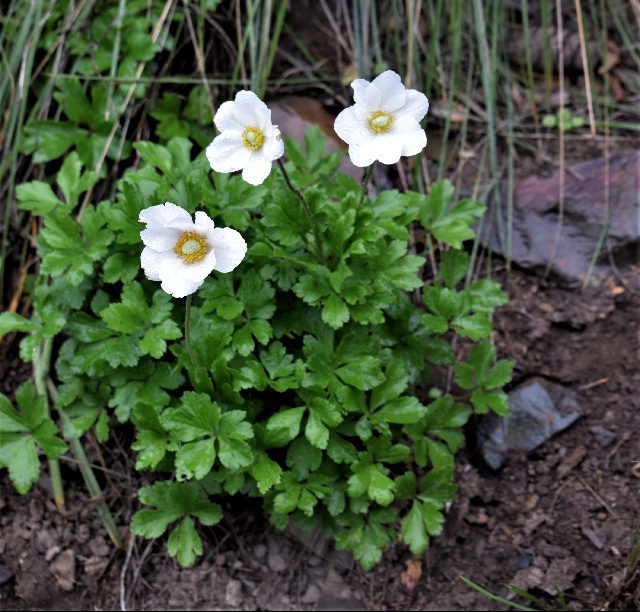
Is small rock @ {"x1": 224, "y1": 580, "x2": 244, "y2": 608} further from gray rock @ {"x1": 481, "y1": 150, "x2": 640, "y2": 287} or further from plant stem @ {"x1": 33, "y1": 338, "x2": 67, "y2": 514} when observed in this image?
gray rock @ {"x1": 481, "y1": 150, "x2": 640, "y2": 287}

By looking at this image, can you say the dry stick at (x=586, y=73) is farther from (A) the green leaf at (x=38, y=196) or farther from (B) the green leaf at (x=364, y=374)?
(A) the green leaf at (x=38, y=196)

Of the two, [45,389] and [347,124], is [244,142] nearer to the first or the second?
[347,124]

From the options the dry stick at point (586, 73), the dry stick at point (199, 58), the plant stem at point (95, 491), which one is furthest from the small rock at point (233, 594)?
the dry stick at point (586, 73)

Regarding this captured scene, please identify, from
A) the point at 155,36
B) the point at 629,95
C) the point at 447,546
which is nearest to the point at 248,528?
the point at 447,546

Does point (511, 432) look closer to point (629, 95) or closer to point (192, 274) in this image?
point (192, 274)

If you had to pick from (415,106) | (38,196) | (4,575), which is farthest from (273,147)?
(4,575)

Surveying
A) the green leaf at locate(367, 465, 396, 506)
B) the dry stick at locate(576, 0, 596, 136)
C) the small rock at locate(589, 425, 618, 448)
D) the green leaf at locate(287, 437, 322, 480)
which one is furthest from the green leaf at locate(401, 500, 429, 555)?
the dry stick at locate(576, 0, 596, 136)
